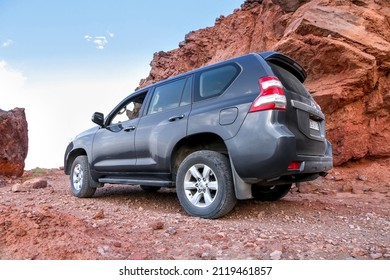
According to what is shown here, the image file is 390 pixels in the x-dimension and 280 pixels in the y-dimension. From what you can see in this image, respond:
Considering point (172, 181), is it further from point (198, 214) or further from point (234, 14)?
point (234, 14)

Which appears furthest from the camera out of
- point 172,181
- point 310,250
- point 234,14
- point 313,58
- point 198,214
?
point 234,14

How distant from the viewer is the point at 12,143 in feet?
38.2

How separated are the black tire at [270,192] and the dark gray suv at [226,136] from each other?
16 millimetres

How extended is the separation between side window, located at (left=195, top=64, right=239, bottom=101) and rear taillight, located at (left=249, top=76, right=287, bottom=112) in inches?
19.4

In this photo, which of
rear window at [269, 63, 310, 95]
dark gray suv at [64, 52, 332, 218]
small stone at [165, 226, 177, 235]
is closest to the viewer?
small stone at [165, 226, 177, 235]

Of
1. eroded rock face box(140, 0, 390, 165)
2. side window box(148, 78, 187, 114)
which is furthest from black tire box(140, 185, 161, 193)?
eroded rock face box(140, 0, 390, 165)

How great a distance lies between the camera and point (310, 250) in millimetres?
2510

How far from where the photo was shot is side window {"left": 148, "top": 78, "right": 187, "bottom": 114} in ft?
14.2

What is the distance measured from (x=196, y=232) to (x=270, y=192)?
223 centimetres

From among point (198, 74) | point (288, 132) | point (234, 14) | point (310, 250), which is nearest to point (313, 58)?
point (198, 74)

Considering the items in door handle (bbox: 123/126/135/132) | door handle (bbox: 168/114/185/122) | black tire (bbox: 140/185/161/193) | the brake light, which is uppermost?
door handle (bbox: 168/114/185/122)

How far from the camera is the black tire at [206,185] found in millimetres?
3453

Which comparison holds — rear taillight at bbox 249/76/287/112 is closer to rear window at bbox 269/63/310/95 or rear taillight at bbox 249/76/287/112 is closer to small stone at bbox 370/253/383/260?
rear window at bbox 269/63/310/95

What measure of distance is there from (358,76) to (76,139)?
721 centimetres
